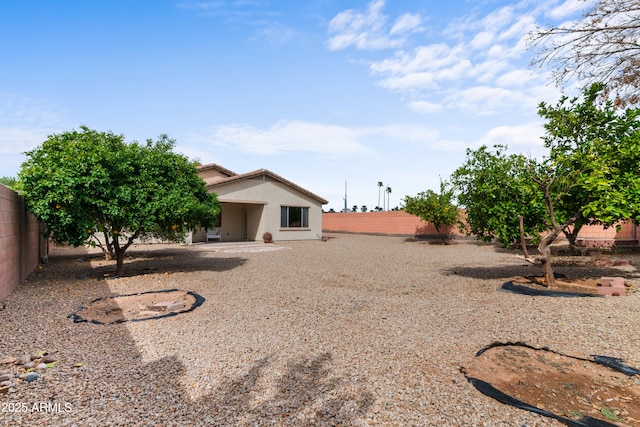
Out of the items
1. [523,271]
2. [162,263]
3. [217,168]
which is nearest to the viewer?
[523,271]

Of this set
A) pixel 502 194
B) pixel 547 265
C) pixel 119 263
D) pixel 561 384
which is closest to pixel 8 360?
pixel 119 263

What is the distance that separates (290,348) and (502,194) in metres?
6.37

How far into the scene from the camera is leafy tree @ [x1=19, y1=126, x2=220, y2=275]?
7.66 metres

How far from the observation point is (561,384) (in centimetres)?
343

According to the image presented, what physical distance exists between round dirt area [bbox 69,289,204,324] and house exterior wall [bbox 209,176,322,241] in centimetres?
1220

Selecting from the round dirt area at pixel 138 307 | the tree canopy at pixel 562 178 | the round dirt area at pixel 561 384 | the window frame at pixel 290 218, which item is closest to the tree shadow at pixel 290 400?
the round dirt area at pixel 561 384

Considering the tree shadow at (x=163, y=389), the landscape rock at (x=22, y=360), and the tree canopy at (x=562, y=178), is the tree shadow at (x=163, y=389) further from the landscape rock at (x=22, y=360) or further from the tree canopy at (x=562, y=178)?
the tree canopy at (x=562, y=178)

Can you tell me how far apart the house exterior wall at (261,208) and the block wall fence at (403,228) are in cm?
843

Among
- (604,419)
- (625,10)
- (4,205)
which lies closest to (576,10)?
(625,10)

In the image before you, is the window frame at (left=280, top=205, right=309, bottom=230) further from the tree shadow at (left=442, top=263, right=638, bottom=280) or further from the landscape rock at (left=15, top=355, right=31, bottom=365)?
the landscape rock at (left=15, top=355, right=31, bottom=365)

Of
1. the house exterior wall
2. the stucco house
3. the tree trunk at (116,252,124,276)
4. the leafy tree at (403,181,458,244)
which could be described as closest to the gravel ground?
the tree trunk at (116,252,124,276)

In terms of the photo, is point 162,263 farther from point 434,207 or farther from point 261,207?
point 434,207

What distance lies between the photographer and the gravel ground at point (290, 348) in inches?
117

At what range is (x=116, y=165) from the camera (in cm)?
855
